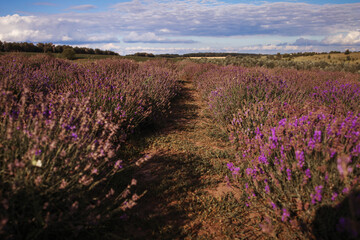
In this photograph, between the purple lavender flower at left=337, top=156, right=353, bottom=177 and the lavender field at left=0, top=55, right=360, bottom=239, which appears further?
the lavender field at left=0, top=55, right=360, bottom=239

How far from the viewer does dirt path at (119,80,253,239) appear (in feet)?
6.95

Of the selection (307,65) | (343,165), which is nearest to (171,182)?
(343,165)

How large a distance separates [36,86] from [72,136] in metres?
3.02

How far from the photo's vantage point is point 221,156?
3.63m

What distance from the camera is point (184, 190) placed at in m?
2.72

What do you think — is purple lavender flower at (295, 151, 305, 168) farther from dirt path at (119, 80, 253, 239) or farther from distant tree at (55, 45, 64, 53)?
distant tree at (55, 45, 64, 53)

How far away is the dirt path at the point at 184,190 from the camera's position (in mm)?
2119

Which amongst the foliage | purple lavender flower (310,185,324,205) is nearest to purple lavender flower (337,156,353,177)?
purple lavender flower (310,185,324,205)

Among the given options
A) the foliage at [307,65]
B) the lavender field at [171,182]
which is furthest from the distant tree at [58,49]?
the lavender field at [171,182]

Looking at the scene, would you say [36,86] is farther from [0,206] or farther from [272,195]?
[272,195]

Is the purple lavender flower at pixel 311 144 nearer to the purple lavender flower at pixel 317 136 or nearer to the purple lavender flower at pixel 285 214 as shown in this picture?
the purple lavender flower at pixel 317 136

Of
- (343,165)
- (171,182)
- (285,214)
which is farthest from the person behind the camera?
(171,182)

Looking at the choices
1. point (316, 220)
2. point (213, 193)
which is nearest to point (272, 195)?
point (316, 220)

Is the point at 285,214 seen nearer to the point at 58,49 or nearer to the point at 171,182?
the point at 171,182
